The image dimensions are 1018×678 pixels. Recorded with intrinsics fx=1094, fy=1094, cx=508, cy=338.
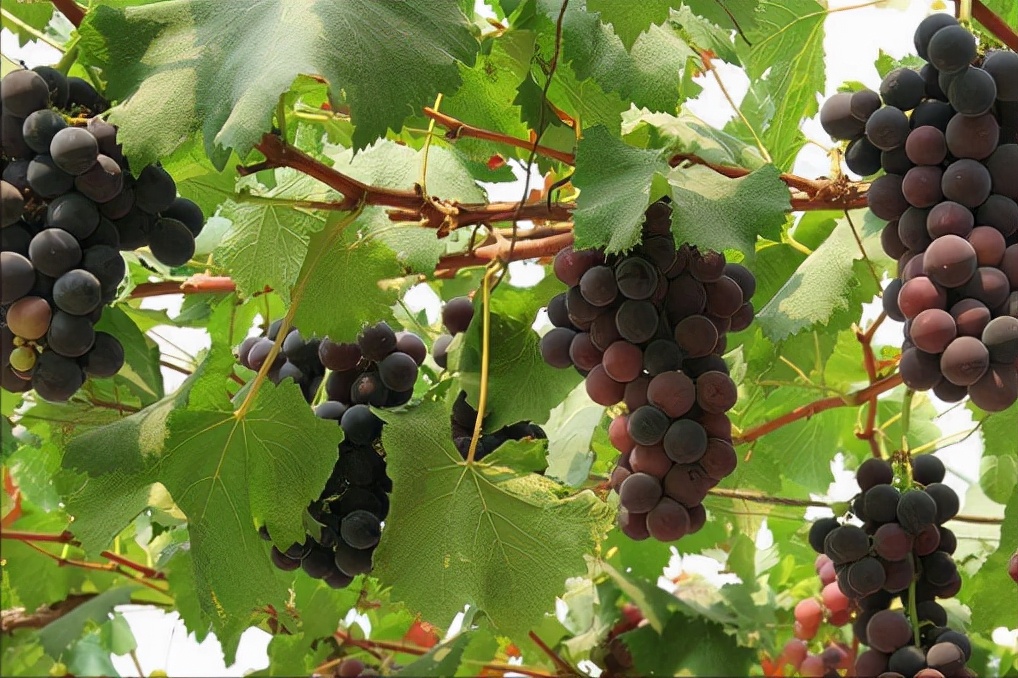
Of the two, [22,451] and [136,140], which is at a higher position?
[136,140]

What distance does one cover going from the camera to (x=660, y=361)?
3.45ft

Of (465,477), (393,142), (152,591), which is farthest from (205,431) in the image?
(152,591)

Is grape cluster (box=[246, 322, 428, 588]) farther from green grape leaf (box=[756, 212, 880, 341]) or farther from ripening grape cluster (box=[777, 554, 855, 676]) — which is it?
ripening grape cluster (box=[777, 554, 855, 676])

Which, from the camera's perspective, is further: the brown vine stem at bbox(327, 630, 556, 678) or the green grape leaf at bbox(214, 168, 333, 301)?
the brown vine stem at bbox(327, 630, 556, 678)

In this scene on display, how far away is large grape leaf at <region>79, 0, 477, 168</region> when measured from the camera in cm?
90

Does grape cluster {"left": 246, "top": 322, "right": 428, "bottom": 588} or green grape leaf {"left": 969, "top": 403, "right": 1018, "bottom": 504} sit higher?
grape cluster {"left": 246, "top": 322, "right": 428, "bottom": 588}

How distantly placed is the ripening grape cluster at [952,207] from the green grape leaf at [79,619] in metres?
1.40

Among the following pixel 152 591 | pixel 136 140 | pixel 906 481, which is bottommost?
pixel 152 591

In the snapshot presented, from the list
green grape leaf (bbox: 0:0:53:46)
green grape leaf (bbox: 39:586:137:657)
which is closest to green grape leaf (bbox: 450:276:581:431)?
green grape leaf (bbox: 0:0:53:46)

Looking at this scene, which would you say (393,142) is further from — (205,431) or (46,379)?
(46,379)

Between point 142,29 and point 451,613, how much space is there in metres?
0.63

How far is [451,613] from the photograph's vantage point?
110 cm

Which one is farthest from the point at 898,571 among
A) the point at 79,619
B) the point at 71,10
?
the point at 79,619

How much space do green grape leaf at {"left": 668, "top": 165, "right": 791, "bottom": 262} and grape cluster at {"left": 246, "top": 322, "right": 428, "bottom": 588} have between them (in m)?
0.41
